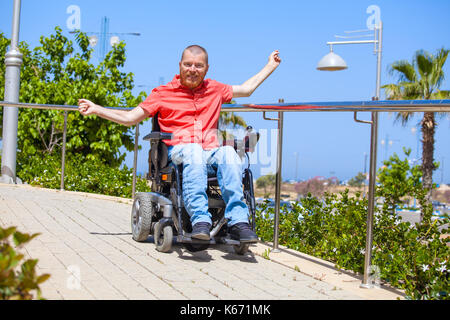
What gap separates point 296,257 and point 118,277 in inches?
54.7

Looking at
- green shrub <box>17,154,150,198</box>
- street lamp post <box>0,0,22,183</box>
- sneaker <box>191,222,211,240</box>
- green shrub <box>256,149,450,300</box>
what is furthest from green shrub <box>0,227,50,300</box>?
street lamp post <box>0,0,22,183</box>

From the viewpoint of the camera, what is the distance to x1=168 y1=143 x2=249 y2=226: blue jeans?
3553 mm

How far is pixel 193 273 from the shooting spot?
128 inches

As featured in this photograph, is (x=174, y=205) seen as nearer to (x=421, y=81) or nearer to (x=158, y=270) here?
(x=158, y=270)

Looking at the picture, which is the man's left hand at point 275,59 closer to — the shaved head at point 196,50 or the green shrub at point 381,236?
the shaved head at point 196,50

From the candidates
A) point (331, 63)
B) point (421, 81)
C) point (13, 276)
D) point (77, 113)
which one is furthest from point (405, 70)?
point (13, 276)

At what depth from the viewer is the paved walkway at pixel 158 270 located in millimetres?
2814

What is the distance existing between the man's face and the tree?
5318 mm

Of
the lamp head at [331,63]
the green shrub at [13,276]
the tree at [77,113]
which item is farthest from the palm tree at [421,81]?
the green shrub at [13,276]

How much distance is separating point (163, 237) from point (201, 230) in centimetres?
46

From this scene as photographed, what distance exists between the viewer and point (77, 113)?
29.0 ft

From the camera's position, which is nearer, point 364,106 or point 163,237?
point 364,106

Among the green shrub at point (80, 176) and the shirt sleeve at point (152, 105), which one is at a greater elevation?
the shirt sleeve at point (152, 105)

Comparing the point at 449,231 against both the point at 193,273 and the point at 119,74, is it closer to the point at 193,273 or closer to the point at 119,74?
the point at 193,273
